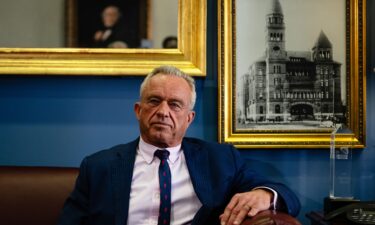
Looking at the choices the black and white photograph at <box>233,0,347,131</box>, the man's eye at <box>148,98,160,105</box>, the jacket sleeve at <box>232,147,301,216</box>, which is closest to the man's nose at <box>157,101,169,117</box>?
the man's eye at <box>148,98,160,105</box>

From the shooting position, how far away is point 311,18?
7.09 feet

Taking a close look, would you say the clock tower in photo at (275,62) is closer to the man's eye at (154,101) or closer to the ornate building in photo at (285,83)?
the ornate building in photo at (285,83)

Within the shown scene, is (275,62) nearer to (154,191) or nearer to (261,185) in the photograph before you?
(261,185)

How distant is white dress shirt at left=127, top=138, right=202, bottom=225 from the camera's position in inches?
66.9

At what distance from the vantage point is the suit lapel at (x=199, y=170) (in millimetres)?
1696

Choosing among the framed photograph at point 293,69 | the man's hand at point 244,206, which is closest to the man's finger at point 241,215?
the man's hand at point 244,206

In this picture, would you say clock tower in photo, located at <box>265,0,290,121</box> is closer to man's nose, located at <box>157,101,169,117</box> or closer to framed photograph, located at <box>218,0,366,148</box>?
framed photograph, located at <box>218,0,366,148</box>

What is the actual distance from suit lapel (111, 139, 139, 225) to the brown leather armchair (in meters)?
0.26

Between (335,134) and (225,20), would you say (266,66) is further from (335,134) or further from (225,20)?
(335,134)

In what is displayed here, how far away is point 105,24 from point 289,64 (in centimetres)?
93

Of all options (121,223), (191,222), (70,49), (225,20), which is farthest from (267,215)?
(70,49)

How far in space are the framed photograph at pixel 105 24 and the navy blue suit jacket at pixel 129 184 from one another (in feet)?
Answer: 1.92

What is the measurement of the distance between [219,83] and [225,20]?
0.31 m

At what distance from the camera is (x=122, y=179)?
67.5 inches
